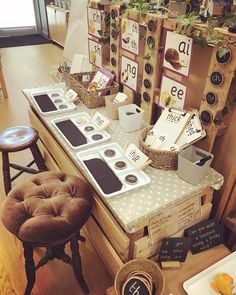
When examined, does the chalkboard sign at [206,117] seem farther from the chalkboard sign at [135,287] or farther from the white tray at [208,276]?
the chalkboard sign at [135,287]

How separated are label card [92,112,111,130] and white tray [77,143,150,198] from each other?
0.58 feet

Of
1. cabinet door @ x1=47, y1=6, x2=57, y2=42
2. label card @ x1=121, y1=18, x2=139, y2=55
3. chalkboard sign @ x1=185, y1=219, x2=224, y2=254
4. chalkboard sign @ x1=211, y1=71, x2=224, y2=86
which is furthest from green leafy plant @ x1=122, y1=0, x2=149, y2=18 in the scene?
cabinet door @ x1=47, y1=6, x2=57, y2=42

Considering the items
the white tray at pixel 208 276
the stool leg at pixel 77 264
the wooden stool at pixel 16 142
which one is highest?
the wooden stool at pixel 16 142

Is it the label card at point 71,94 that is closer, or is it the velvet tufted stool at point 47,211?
the velvet tufted stool at point 47,211

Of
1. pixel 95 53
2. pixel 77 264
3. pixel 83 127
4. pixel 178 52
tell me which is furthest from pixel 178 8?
pixel 77 264

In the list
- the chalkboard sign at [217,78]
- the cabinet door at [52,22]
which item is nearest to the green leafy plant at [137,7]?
the chalkboard sign at [217,78]

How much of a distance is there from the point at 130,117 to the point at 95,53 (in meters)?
0.86

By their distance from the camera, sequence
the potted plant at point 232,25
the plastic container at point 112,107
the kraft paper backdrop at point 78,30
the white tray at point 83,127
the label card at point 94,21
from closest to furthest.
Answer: the potted plant at point 232,25 → the white tray at point 83,127 → the plastic container at point 112,107 → the label card at point 94,21 → the kraft paper backdrop at point 78,30

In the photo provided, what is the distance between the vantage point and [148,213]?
3.66ft

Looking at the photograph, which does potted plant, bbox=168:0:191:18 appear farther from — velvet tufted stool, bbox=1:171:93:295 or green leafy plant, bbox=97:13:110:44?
velvet tufted stool, bbox=1:171:93:295

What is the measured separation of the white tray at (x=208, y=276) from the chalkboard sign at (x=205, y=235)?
10cm

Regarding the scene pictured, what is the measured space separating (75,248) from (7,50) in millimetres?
6059

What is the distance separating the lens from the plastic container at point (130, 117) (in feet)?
5.25

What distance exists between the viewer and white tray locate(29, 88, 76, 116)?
1.84 metres
